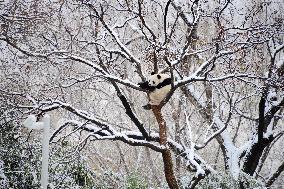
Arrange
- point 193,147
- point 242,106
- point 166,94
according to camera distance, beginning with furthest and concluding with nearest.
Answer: point 242,106
point 193,147
point 166,94

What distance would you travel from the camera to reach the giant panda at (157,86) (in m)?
7.53

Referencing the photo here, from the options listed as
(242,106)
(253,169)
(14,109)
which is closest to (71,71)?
(14,109)

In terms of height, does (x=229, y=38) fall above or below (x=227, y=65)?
above

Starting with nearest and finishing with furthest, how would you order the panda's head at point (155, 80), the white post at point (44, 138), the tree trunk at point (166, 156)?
the white post at point (44, 138) < the panda's head at point (155, 80) < the tree trunk at point (166, 156)

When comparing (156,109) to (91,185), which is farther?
(91,185)

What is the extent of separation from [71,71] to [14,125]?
3320 millimetres

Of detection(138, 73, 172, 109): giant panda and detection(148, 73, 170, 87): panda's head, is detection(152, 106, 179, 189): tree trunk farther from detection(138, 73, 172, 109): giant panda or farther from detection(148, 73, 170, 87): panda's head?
detection(148, 73, 170, 87): panda's head

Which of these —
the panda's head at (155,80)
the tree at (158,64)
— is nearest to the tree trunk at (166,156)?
the tree at (158,64)

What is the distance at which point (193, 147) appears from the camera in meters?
10.2

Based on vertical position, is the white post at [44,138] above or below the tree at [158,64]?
below

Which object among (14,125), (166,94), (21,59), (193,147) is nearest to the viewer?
A: (166,94)

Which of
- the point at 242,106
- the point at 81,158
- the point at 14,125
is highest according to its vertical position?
the point at 242,106

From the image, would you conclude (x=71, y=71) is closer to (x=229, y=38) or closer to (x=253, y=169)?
(x=229, y=38)

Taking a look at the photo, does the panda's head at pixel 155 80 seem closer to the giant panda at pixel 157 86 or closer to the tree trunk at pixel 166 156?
the giant panda at pixel 157 86
